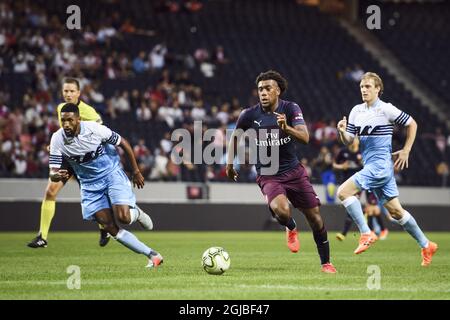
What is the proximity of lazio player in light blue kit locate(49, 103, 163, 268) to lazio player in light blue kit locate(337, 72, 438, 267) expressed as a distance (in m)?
3.22

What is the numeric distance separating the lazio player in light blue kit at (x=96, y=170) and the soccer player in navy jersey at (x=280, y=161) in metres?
1.45

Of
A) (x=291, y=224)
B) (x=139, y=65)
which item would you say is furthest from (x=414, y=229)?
(x=139, y=65)

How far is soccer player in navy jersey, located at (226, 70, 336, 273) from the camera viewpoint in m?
12.3

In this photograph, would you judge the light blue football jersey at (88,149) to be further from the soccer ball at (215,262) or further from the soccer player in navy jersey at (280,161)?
the soccer ball at (215,262)

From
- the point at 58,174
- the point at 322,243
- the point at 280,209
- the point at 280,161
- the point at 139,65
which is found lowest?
the point at 322,243

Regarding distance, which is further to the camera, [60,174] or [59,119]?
[59,119]

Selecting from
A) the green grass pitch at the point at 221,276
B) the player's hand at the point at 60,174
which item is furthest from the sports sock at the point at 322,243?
the player's hand at the point at 60,174

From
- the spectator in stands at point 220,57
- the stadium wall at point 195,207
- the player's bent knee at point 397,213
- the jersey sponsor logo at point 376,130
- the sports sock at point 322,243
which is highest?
the spectator in stands at point 220,57

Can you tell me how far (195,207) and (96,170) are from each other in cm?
1455

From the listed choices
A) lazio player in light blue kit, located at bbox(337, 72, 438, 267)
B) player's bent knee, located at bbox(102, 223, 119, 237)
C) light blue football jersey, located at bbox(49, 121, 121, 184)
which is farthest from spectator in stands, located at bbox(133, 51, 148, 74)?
player's bent knee, located at bbox(102, 223, 119, 237)

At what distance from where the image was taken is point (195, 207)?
27.4 meters

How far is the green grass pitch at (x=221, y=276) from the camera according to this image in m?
A: 9.80

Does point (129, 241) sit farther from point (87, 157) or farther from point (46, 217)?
point (46, 217)
